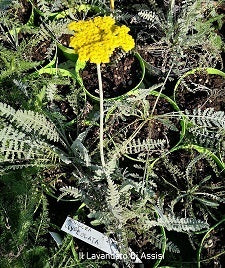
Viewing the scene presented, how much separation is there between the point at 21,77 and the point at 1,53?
119mm

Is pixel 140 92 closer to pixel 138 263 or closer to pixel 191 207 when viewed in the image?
pixel 191 207

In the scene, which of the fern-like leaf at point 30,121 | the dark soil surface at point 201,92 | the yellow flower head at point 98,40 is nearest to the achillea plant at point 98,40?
the yellow flower head at point 98,40

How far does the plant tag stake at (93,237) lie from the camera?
138 centimetres

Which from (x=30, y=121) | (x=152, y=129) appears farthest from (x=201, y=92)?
(x=30, y=121)

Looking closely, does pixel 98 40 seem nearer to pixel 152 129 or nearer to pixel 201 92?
pixel 152 129

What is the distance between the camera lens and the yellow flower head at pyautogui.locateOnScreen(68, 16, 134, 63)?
108 cm

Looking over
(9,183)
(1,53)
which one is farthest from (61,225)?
(1,53)

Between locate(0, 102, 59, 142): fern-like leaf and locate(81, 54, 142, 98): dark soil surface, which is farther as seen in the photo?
locate(81, 54, 142, 98): dark soil surface

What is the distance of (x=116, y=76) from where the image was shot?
1.82m

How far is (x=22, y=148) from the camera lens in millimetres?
1533

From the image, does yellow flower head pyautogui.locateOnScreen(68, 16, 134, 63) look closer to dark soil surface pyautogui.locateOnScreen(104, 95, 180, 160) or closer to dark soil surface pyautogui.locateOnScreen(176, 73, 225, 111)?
dark soil surface pyautogui.locateOnScreen(104, 95, 180, 160)

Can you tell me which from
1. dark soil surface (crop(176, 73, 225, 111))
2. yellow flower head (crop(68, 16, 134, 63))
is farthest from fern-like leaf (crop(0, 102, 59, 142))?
dark soil surface (crop(176, 73, 225, 111))

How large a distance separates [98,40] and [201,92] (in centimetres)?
79

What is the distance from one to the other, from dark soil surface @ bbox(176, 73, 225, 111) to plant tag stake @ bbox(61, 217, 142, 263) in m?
0.64
